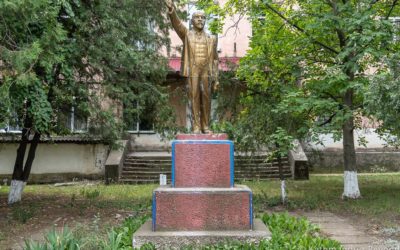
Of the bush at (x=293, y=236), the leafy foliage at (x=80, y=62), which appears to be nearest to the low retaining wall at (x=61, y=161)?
the leafy foliage at (x=80, y=62)

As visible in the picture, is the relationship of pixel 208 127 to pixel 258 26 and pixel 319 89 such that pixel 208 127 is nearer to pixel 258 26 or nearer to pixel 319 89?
pixel 319 89

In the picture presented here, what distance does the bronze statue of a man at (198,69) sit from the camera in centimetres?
712

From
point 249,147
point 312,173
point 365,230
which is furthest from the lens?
point 312,173

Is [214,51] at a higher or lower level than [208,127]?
higher

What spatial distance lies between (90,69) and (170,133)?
3150 millimetres

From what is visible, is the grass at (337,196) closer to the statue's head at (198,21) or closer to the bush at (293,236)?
the bush at (293,236)

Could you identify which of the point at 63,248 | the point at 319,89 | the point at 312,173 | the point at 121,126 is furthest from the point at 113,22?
the point at 312,173

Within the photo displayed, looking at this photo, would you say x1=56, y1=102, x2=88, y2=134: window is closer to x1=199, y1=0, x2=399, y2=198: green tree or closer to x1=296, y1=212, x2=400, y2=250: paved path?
x1=199, y1=0, x2=399, y2=198: green tree

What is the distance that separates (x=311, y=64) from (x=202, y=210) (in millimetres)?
7046

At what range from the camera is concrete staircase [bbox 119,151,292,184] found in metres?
15.9

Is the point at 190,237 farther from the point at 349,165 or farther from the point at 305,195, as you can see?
the point at 305,195

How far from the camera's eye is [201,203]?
6242mm

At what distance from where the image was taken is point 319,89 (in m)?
10.7

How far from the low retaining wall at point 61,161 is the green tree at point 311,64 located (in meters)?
7.25
